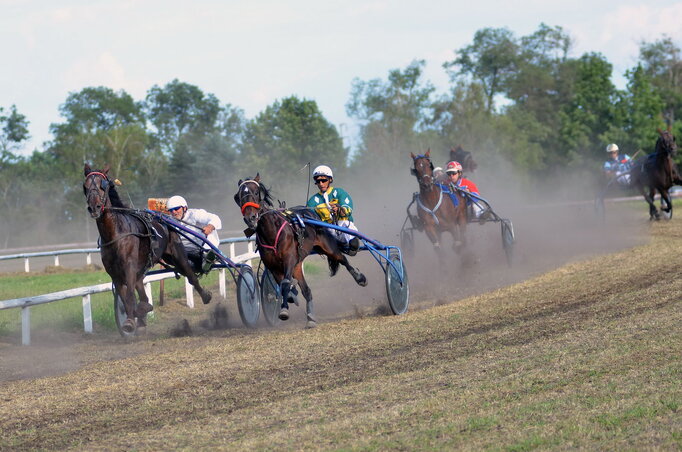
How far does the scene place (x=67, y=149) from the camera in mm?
61969

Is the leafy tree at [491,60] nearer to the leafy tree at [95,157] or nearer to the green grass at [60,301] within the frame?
the leafy tree at [95,157]

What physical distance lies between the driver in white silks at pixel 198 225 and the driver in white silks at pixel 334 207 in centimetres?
143

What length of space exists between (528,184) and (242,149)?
17513 mm

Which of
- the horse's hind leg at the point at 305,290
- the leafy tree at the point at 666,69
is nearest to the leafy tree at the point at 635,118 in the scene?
the leafy tree at the point at 666,69

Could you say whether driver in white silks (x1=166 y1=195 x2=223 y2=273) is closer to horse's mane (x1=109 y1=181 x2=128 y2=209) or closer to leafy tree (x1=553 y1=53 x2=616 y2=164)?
horse's mane (x1=109 y1=181 x2=128 y2=209)

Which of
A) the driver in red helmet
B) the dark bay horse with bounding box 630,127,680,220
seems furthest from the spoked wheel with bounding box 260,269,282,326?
the dark bay horse with bounding box 630,127,680,220

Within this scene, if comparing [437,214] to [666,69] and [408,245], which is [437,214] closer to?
[408,245]

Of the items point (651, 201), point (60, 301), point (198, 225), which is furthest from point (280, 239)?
point (651, 201)

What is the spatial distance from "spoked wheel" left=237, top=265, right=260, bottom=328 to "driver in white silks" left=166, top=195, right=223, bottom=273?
478 millimetres

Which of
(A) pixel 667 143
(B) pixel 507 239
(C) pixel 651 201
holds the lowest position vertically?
(B) pixel 507 239

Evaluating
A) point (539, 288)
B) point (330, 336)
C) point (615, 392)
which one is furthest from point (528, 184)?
point (615, 392)

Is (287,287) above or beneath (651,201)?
beneath

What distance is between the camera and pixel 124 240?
10758mm

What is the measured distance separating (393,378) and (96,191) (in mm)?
4607
